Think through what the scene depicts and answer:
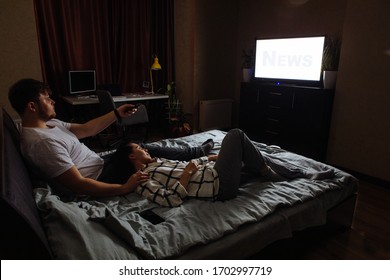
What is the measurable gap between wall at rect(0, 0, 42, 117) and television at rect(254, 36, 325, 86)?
2.86m

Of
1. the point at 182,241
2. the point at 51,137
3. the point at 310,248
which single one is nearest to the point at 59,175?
the point at 51,137

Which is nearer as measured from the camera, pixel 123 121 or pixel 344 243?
pixel 344 243

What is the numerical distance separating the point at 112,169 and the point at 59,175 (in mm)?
352

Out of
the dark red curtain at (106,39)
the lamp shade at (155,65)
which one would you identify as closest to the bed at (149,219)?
the dark red curtain at (106,39)

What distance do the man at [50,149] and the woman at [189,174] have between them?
0.09 m

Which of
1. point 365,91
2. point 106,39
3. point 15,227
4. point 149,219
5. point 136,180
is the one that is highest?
point 106,39

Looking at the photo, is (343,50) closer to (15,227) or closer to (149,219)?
(149,219)

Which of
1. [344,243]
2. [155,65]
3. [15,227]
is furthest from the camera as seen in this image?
[155,65]

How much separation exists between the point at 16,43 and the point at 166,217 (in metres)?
2.83

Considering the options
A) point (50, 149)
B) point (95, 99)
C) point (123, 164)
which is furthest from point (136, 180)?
point (95, 99)

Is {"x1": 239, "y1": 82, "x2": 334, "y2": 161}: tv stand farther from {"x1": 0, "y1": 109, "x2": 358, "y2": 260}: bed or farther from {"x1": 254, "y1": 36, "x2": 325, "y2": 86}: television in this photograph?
{"x1": 0, "y1": 109, "x2": 358, "y2": 260}: bed

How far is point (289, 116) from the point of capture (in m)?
3.51

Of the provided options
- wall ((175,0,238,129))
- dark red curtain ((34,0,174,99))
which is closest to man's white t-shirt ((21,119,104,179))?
dark red curtain ((34,0,174,99))

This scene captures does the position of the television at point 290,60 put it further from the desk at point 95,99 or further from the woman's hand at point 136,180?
the woman's hand at point 136,180
